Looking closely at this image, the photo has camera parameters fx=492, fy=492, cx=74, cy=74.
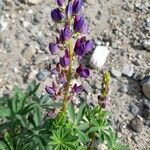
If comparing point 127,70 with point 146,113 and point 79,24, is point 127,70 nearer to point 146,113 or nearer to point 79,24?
point 146,113

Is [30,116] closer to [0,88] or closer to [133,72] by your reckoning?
[0,88]


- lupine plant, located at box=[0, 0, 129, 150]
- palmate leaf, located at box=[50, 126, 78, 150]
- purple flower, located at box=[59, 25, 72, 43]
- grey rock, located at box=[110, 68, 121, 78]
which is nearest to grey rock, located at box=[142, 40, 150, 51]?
grey rock, located at box=[110, 68, 121, 78]


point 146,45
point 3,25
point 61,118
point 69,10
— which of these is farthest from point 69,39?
point 3,25

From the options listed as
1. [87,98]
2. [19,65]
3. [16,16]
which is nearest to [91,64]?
[87,98]

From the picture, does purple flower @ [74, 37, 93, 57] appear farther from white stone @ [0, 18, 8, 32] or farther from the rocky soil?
white stone @ [0, 18, 8, 32]

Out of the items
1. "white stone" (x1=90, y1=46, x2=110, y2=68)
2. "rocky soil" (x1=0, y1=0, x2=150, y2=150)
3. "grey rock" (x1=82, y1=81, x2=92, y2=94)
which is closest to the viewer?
"rocky soil" (x1=0, y1=0, x2=150, y2=150)

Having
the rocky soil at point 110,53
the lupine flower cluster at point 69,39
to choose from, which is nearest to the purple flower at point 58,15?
the lupine flower cluster at point 69,39
